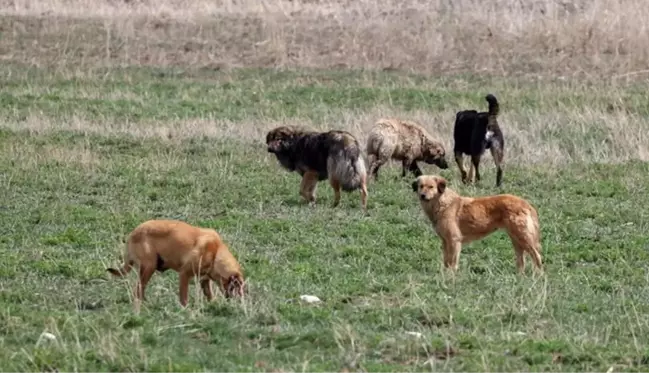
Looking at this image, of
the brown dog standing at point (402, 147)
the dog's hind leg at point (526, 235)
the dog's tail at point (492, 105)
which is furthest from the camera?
the brown dog standing at point (402, 147)

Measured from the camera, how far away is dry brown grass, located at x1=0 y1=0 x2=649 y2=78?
30703mm

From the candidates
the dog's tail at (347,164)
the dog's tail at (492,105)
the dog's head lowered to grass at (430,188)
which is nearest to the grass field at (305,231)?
the dog's tail at (347,164)

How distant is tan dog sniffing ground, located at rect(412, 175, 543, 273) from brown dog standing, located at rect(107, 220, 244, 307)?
2552 mm

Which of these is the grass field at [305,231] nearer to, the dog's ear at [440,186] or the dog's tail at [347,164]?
the dog's tail at [347,164]

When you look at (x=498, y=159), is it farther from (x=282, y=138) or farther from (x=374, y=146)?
(x=282, y=138)

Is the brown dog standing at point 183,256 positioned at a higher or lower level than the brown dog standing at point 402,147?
higher

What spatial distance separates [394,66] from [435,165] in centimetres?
1173

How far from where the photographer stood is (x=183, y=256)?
383 inches

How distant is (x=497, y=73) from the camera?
29609 millimetres

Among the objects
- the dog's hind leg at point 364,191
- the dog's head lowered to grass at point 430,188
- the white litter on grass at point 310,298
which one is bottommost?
the dog's hind leg at point 364,191

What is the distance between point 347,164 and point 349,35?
679 inches

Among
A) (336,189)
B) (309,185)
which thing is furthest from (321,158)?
(336,189)

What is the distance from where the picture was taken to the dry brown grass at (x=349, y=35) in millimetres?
30703

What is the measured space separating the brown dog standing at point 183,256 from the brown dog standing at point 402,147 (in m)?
8.35
